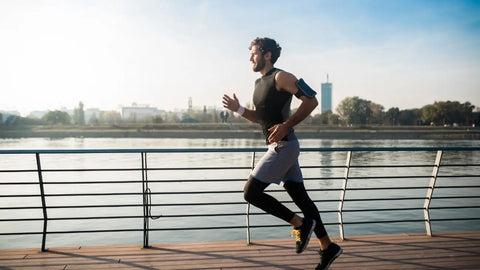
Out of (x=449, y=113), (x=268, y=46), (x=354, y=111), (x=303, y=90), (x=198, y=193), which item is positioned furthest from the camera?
(x=354, y=111)

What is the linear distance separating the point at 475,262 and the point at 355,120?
126m

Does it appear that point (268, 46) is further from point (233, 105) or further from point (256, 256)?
point (256, 256)

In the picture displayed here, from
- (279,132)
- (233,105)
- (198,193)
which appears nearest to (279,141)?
(279,132)

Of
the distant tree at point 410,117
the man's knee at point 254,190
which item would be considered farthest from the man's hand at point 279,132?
the distant tree at point 410,117

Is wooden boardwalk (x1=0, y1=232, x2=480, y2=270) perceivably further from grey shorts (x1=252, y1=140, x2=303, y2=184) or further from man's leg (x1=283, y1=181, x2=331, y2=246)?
grey shorts (x1=252, y1=140, x2=303, y2=184)

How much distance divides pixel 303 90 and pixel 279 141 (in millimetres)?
453

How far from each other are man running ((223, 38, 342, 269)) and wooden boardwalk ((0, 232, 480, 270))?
552mm

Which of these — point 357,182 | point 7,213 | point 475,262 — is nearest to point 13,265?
point 475,262

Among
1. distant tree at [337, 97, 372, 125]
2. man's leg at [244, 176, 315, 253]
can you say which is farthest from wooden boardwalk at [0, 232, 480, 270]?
distant tree at [337, 97, 372, 125]

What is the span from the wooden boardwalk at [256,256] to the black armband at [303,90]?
1.61 m

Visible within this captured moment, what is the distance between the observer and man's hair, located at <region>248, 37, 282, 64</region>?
3121 millimetres

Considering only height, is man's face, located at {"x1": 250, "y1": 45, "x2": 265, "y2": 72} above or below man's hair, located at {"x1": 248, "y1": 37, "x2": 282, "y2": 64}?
below

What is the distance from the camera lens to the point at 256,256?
371 cm

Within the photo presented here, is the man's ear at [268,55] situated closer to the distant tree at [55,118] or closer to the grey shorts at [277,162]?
the grey shorts at [277,162]
